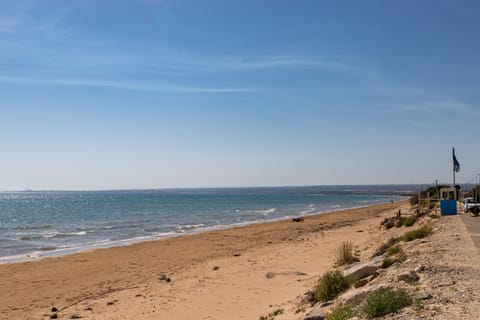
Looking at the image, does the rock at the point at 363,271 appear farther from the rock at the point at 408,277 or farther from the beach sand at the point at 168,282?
the rock at the point at 408,277

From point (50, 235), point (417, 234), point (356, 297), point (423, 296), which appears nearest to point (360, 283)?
point (356, 297)

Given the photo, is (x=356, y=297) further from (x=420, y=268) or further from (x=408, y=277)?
(x=420, y=268)

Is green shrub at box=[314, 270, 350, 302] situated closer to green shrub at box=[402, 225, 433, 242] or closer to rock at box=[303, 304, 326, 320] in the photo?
rock at box=[303, 304, 326, 320]

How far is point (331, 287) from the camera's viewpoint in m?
8.84

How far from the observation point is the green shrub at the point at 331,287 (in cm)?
872

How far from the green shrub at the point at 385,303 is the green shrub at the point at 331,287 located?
218cm

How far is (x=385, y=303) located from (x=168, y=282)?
30.3ft

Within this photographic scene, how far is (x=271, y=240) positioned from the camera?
25.9 m

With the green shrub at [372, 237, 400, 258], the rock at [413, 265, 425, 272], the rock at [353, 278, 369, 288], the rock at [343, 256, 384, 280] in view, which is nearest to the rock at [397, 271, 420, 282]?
the rock at [413, 265, 425, 272]

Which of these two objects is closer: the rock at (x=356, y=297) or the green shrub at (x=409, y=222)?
the rock at (x=356, y=297)

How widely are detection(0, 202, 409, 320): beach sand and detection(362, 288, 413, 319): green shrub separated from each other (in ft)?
7.39

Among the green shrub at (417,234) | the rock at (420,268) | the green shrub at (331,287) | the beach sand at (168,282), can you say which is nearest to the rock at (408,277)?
the rock at (420,268)

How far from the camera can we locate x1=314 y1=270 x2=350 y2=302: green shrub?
28.6 ft

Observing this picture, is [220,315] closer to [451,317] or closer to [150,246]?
[451,317]
